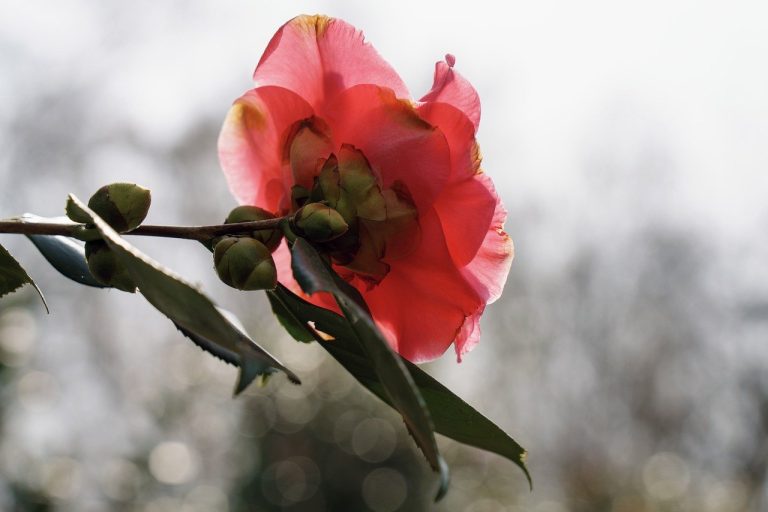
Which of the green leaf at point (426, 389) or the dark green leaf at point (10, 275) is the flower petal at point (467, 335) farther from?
the dark green leaf at point (10, 275)

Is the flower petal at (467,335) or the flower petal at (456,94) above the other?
the flower petal at (456,94)

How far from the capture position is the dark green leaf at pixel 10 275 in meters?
0.45

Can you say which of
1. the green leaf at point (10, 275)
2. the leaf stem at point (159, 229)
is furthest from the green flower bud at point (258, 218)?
the green leaf at point (10, 275)

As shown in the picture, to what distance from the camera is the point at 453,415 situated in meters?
0.41

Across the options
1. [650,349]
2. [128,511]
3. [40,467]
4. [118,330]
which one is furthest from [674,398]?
[40,467]

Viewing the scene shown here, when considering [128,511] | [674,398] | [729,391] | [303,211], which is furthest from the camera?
[674,398]

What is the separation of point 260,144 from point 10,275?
15 cm

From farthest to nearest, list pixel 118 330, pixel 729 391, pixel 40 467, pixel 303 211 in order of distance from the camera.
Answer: pixel 729 391, pixel 118 330, pixel 40 467, pixel 303 211

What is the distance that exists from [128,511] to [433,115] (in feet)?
17.1

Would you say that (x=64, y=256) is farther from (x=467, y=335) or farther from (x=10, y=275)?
(x=467, y=335)

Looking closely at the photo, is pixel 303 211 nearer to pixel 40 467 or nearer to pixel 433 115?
pixel 433 115

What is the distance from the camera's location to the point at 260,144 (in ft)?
1.66

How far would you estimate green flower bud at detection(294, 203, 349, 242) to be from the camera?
0.41m

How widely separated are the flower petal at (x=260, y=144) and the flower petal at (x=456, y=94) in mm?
71
